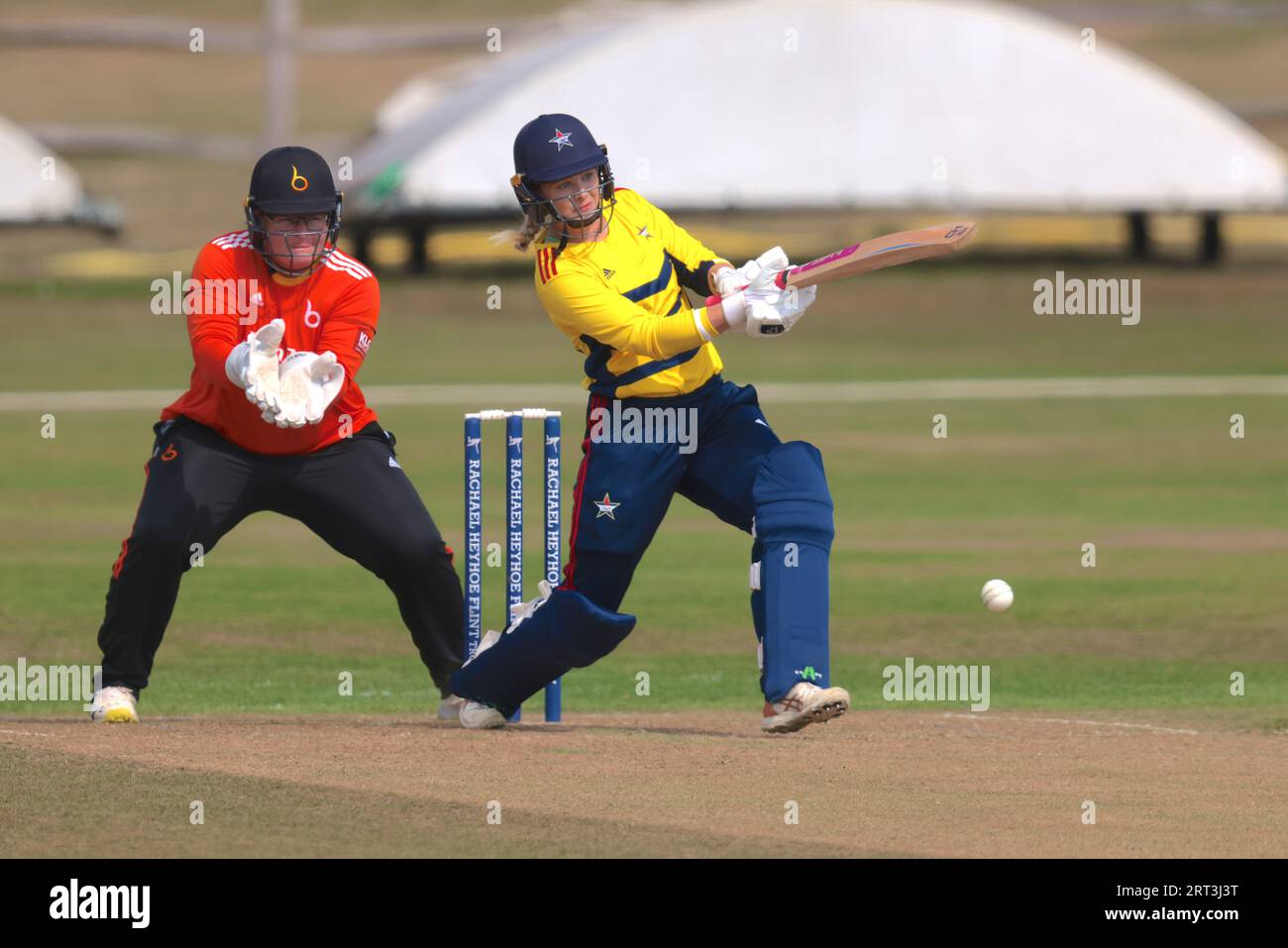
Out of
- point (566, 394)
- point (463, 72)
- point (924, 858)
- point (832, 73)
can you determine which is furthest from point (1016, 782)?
point (463, 72)

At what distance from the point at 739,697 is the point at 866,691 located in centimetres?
58

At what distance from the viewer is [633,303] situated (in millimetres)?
8172

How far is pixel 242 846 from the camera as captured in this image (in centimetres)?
653

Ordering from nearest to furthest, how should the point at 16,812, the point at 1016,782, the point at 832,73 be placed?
the point at 16,812, the point at 1016,782, the point at 832,73

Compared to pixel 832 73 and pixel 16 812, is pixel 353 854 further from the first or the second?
pixel 832 73

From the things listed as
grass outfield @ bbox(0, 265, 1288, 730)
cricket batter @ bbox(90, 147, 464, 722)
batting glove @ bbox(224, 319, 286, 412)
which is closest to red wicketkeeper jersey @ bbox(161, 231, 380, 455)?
cricket batter @ bbox(90, 147, 464, 722)

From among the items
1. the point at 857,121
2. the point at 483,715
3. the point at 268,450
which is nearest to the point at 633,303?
the point at 268,450

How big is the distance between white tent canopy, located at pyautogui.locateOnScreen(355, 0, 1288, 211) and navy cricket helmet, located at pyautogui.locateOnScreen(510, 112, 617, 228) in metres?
24.5

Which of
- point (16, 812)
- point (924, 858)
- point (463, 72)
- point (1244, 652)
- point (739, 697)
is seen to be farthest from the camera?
point (463, 72)

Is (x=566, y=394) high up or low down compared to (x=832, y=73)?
down

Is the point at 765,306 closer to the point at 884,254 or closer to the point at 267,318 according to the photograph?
the point at 884,254

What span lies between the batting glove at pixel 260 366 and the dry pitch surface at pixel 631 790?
1201 mm

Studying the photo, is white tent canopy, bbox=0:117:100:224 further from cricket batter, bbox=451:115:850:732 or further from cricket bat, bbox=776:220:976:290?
cricket bat, bbox=776:220:976:290

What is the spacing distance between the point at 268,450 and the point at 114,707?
1.11 m
